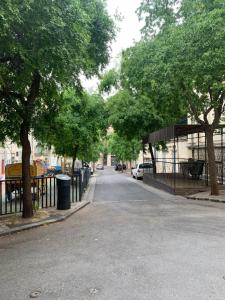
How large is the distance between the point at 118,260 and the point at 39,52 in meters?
4.34

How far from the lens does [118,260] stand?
5965 millimetres

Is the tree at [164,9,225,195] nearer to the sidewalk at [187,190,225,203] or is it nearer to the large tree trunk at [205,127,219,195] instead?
the large tree trunk at [205,127,219,195]

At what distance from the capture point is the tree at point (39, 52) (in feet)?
22.5

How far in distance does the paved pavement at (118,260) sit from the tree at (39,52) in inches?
117

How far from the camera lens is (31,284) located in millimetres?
4934

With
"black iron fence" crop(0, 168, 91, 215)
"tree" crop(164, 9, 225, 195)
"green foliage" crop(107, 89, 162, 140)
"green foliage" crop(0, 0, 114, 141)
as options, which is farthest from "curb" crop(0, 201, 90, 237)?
"green foliage" crop(107, 89, 162, 140)

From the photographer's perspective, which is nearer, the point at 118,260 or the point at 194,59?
the point at 118,260

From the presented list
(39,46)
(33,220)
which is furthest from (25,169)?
(39,46)

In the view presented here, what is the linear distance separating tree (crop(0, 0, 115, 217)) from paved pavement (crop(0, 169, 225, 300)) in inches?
117

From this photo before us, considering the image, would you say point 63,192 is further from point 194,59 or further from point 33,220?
point 194,59

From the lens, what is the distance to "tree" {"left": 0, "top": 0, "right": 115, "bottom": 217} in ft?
22.5

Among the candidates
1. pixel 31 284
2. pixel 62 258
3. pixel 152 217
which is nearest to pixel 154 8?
pixel 152 217

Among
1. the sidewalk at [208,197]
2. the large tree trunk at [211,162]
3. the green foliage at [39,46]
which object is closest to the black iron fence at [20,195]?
the green foliage at [39,46]

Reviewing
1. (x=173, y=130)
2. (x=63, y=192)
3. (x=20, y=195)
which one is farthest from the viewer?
(x=173, y=130)
